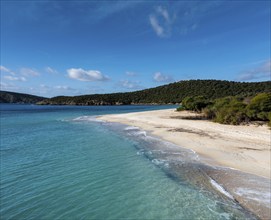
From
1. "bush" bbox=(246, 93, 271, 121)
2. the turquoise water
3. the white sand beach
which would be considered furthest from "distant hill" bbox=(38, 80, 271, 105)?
the turquoise water

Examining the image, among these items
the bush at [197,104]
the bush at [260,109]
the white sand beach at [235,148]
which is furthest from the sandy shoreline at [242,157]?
the bush at [197,104]

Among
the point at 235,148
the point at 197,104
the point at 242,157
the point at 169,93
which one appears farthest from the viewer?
the point at 169,93

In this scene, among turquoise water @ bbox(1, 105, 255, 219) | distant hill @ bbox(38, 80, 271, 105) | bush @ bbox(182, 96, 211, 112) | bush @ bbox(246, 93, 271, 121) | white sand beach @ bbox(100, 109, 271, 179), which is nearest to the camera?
turquoise water @ bbox(1, 105, 255, 219)

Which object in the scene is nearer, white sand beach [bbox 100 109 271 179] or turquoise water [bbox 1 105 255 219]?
turquoise water [bbox 1 105 255 219]

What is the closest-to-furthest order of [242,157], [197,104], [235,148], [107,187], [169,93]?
[107,187]
[242,157]
[235,148]
[197,104]
[169,93]

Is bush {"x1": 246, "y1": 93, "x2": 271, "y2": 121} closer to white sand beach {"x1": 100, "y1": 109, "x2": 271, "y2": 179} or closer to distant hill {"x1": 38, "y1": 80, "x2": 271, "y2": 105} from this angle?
white sand beach {"x1": 100, "y1": 109, "x2": 271, "y2": 179}

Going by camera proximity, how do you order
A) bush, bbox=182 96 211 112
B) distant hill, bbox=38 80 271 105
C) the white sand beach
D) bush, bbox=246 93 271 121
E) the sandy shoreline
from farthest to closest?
distant hill, bbox=38 80 271 105 → bush, bbox=182 96 211 112 → bush, bbox=246 93 271 121 → the white sand beach → the sandy shoreline

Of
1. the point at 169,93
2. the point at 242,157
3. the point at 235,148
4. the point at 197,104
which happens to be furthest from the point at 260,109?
the point at 169,93

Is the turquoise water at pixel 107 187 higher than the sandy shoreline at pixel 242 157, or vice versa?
the sandy shoreline at pixel 242 157

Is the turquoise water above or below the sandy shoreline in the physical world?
below

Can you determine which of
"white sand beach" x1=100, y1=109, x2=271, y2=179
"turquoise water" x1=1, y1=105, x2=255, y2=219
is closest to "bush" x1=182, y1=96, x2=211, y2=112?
"white sand beach" x1=100, y1=109, x2=271, y2=179

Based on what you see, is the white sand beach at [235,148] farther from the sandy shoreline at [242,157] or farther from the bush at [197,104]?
the bush at [197,104]

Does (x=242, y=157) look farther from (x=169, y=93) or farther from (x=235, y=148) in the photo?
(x=169, y=93)

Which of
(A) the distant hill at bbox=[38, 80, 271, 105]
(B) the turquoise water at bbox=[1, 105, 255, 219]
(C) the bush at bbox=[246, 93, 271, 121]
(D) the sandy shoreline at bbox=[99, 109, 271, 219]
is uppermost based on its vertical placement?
(A) the distant hill at bbox=[38, 80, 271, 105]
